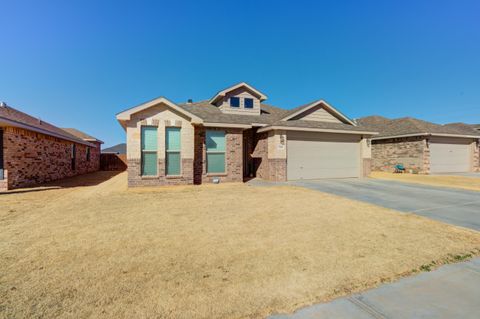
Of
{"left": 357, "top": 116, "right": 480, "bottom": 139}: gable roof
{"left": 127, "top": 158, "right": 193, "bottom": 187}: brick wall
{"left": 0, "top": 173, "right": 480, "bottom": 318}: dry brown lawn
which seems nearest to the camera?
{"left": 0, "top": 173, "right": 480, "bottom": 318}: dry brown lawn

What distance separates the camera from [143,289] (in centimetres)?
277

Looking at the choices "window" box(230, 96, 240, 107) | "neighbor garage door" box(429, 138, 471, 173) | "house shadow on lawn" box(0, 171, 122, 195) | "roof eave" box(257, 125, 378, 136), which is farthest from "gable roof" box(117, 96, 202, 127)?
"neighbor garage door" box(429, 138, 471, 173)

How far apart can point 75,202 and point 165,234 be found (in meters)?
5.40

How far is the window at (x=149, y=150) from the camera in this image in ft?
37.0

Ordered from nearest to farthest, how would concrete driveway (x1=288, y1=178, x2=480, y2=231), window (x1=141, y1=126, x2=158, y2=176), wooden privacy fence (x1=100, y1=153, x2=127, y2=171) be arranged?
concrete driveway (x1=288, y1=178, x2=480, y2=231) → window (x1=141, y1=126, x2=158, y2=176) → wooden privacy fence (x1=100, y1=153, x2=127, y2=171)

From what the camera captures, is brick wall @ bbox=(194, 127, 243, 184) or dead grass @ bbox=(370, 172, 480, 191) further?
brick wall @ bbox=(194, 127, 243, 184)

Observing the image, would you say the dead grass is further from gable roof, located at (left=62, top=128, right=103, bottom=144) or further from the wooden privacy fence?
gable roof, located at (left=62, top=128, right=103, bottom=144)

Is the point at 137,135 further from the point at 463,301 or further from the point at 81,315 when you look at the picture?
the point at 463,301

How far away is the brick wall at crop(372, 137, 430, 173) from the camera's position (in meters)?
18.9

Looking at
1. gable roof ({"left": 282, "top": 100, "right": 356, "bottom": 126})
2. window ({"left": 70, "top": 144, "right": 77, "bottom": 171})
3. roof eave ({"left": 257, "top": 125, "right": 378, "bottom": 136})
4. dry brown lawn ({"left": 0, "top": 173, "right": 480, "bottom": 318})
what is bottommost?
dry brown lawn ({"left": 0, "top": 173, "right": 480, "bottom": 318})

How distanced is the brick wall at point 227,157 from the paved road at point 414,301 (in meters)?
10.4

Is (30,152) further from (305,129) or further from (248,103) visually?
(305,129)

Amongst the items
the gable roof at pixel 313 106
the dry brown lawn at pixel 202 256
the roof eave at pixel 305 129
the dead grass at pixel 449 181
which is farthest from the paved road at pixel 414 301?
the gable roof at pixel 313 106

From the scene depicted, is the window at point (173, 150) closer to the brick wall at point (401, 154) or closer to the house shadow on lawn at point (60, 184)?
the house shadow on lawn at point (60, 184)
